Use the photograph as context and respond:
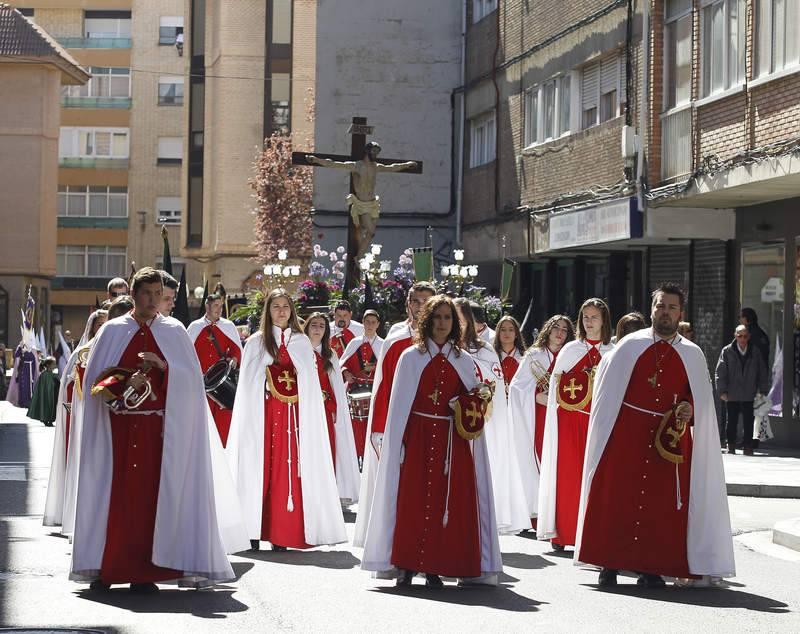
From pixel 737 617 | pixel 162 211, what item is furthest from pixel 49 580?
pixel 162 211

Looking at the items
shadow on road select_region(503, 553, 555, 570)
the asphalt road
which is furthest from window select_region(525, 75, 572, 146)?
the asphalt road

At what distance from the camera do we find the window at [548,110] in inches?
1243

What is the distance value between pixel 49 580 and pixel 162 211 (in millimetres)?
68424

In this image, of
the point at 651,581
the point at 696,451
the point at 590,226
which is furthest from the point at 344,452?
the point at 590,226

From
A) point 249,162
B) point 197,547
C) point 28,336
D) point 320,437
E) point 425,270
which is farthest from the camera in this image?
point 249,162

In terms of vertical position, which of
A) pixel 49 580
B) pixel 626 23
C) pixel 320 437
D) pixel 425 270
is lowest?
pixel 49 580

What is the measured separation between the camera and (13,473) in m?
19.8

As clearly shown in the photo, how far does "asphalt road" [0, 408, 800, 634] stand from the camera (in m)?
9.19

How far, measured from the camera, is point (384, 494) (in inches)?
421

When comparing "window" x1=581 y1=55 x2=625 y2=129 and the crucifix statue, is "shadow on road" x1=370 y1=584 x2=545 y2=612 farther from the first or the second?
the crucifix statue

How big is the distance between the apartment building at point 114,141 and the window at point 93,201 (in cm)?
4

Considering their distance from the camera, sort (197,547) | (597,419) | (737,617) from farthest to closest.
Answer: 1. (597,419)
2. (197,547)
3. (737,617)

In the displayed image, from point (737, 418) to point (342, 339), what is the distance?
5.82 metres

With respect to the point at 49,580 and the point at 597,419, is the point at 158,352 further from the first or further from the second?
the point at 597,419
